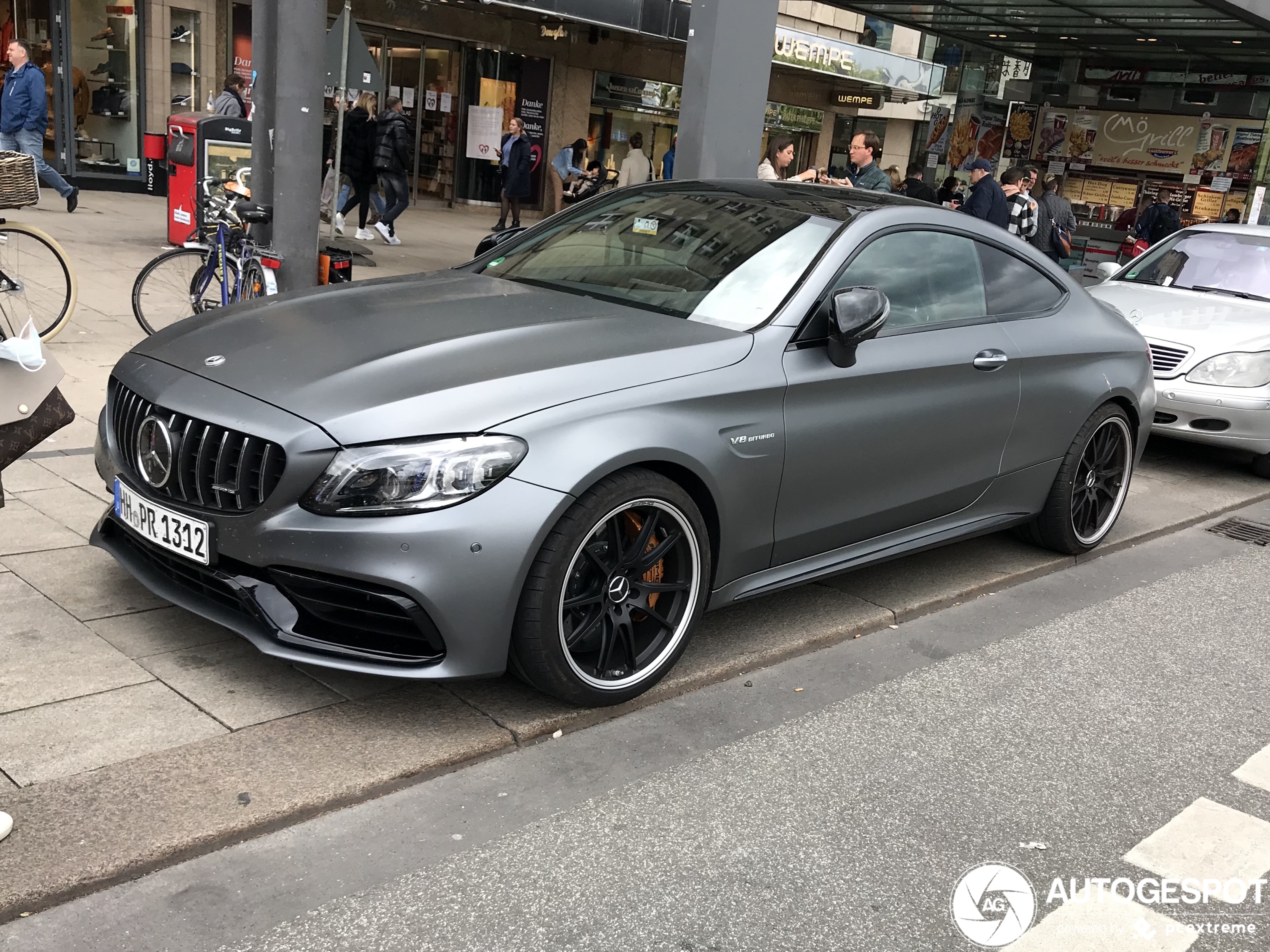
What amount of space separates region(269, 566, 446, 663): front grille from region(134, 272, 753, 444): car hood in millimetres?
405

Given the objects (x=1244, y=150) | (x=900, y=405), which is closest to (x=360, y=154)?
(x=900, y=405)

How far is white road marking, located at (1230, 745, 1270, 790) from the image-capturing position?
381cm

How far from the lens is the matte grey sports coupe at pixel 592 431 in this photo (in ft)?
10.8

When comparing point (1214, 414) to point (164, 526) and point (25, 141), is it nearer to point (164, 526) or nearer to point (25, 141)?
point (164, 526)

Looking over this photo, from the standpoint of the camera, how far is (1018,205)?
11367 millimetres

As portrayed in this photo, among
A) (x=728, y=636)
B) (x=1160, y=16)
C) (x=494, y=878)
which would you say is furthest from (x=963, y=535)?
(x=1160, y=16)

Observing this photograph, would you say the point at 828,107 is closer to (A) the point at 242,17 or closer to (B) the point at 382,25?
(B) the point at 382,25

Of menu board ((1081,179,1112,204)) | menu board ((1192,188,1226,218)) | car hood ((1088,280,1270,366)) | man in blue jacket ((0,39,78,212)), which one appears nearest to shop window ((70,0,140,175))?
man in blue jacket ((0,39,78,212))

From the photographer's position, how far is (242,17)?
17.7 m

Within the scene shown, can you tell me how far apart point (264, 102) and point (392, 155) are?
22.5 feet

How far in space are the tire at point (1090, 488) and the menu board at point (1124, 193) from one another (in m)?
20.3

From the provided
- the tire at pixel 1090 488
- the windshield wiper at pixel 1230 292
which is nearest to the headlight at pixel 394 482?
the tire at pixel 1090 488

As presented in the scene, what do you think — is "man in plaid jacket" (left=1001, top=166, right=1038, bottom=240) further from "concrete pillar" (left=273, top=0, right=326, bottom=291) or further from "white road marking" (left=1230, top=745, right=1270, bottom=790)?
"white road marking" (left=1230, top=745, right=1270, bottom=790)

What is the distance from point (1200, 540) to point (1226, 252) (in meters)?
3.48
